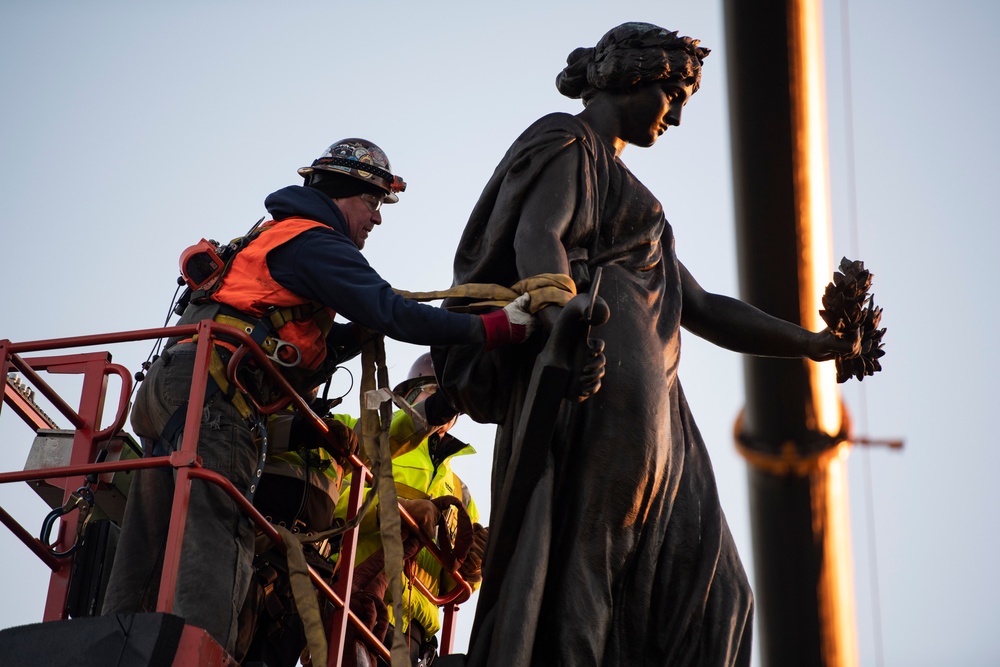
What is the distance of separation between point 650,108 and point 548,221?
91 centimetres

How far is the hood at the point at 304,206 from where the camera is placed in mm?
7371

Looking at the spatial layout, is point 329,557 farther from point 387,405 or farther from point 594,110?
point 594,110

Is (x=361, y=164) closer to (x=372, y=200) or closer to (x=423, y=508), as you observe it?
(x=372, y=200)

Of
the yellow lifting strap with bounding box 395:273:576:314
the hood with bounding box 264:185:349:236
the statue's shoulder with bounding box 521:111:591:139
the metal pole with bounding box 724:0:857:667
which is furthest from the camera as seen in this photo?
the metal pole with bounding box 724:0:857:667

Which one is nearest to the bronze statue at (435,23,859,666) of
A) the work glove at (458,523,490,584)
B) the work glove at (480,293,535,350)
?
the work glove at (480,293,535,350)

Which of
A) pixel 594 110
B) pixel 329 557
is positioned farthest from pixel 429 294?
pixel 329 557

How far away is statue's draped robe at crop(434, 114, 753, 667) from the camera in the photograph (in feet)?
19.8

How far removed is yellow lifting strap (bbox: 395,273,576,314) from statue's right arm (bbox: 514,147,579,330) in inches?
1.7

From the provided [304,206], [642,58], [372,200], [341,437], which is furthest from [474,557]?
[642,58]

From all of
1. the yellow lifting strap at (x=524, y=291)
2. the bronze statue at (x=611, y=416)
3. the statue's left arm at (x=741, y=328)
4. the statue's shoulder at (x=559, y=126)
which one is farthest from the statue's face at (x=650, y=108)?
the yellow lifting strap at (x=524, y=291)

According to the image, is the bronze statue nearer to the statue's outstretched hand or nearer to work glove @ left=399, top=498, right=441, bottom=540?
the statue's outstretched hand

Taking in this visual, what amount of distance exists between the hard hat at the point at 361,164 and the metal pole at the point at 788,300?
1.78 meters

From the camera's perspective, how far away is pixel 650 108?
7105 mm

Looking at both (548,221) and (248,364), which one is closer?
(548,221)
